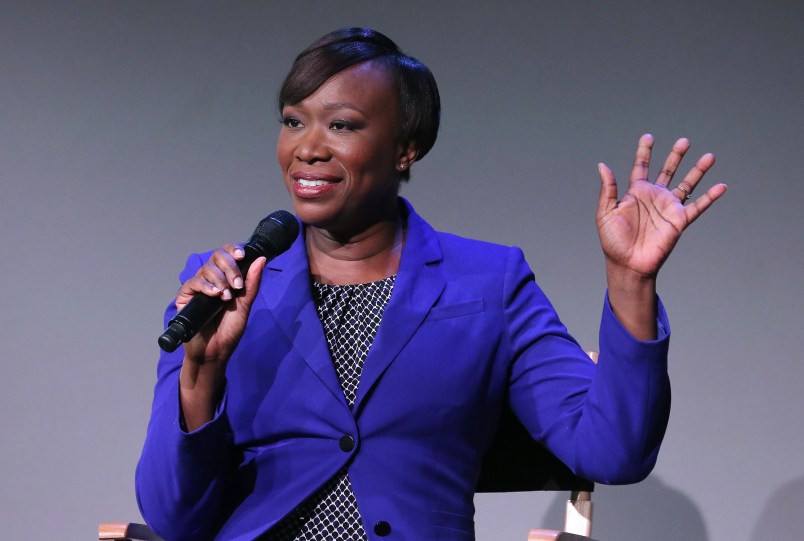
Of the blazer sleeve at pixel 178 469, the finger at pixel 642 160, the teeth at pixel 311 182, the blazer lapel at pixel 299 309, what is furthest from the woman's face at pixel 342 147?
the finger at pixel 642 160

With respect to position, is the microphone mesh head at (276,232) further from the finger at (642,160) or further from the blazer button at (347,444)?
the finger at (642,160)

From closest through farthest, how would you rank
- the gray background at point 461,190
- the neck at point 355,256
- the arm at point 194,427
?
the arm at point 194,427 → the neck at point 355,256 → the gray background at point 461,190

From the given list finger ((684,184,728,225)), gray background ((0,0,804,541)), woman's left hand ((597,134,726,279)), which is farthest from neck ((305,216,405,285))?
gray background ((0,0,804,541))

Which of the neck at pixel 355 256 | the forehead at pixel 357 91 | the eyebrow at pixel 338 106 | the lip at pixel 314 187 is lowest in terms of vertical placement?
the neck at pixel 355 256

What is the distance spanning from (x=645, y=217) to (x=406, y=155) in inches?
20.9

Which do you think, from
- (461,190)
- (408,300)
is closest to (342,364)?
(408,300)

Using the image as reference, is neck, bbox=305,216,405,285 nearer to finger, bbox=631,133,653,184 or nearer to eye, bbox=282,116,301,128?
eye, bbox=282,116,301,128

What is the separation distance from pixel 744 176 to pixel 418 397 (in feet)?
5.00

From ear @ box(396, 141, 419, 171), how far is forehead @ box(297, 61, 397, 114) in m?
0.08

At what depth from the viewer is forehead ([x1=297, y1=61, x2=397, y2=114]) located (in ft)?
5.83

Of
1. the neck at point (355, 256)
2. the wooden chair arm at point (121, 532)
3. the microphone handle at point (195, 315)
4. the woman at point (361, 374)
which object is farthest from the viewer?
the wooden chair arm at point (121, 532)

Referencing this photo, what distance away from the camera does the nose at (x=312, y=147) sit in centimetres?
174

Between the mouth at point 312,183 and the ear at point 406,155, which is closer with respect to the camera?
the mouth at point 312,183

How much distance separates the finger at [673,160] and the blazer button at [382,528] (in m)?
0.68
